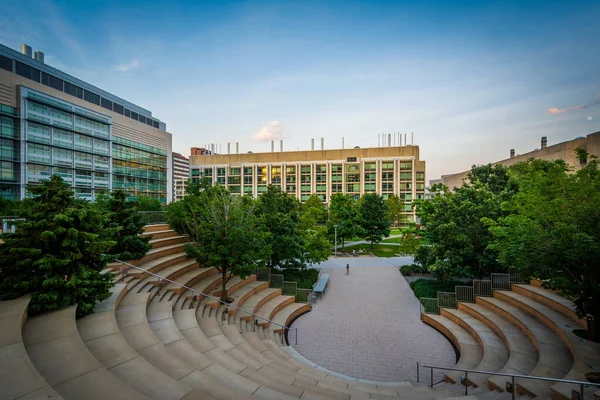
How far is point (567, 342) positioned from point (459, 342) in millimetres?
3879

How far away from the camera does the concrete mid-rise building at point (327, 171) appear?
80312mm

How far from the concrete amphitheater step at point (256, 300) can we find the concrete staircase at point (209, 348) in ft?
0.39

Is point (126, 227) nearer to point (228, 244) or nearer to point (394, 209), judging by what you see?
point (228, 244)

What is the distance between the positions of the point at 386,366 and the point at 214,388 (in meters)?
8.28

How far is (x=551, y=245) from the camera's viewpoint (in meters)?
9.84

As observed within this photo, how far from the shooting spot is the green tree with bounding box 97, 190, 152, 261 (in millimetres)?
14406

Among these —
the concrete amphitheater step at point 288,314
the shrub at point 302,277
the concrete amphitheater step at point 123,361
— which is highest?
the concrete amphitheater step at point 123,361

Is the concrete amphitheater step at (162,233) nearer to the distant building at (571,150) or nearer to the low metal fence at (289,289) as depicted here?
the low metal fence at (289,289)

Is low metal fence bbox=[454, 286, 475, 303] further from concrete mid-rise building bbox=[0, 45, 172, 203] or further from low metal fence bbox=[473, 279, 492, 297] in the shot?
concrete mid-rise building bbox=[0, 45, 172, 203]

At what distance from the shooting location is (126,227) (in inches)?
582

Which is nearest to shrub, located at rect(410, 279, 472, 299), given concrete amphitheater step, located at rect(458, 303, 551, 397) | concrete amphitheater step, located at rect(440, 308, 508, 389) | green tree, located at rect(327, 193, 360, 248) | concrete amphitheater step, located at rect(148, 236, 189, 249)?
concrete amphitheater step, located at rect(440, 308, 508, 389)

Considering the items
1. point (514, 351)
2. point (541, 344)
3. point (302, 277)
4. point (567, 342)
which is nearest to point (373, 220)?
point (302, 277)

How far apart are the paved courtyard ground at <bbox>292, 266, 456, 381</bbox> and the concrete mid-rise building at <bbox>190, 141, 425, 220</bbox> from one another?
59691mm

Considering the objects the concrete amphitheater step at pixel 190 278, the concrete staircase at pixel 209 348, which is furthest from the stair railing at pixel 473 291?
the concrete amphitheater step at pixel 190 278
